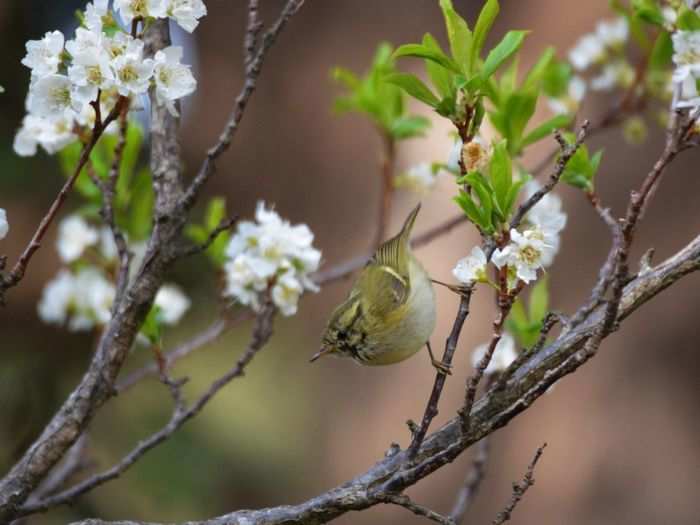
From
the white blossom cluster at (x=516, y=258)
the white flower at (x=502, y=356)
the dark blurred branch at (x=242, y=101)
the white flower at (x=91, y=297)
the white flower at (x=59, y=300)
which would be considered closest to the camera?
the white blossom cluster at (x=516, y=258)

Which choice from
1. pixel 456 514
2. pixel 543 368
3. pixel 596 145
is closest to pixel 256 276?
pixel 456 514

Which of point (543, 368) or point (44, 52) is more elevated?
point (44, 52)

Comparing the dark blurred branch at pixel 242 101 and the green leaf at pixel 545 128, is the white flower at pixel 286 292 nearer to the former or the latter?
the dark blurred branch at pixel 242 101

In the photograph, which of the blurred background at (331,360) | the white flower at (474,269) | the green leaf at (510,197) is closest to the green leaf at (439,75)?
the green leaf at (510,197)

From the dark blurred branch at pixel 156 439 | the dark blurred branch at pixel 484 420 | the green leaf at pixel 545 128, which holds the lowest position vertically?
the dark blurred branch at pixel 484 420

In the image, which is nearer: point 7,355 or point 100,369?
point 100,369

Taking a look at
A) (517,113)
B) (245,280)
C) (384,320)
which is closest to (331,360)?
(384,320)

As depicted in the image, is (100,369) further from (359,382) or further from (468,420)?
(359,382)

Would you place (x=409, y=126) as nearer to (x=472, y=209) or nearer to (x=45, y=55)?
(x=472, y=209)
